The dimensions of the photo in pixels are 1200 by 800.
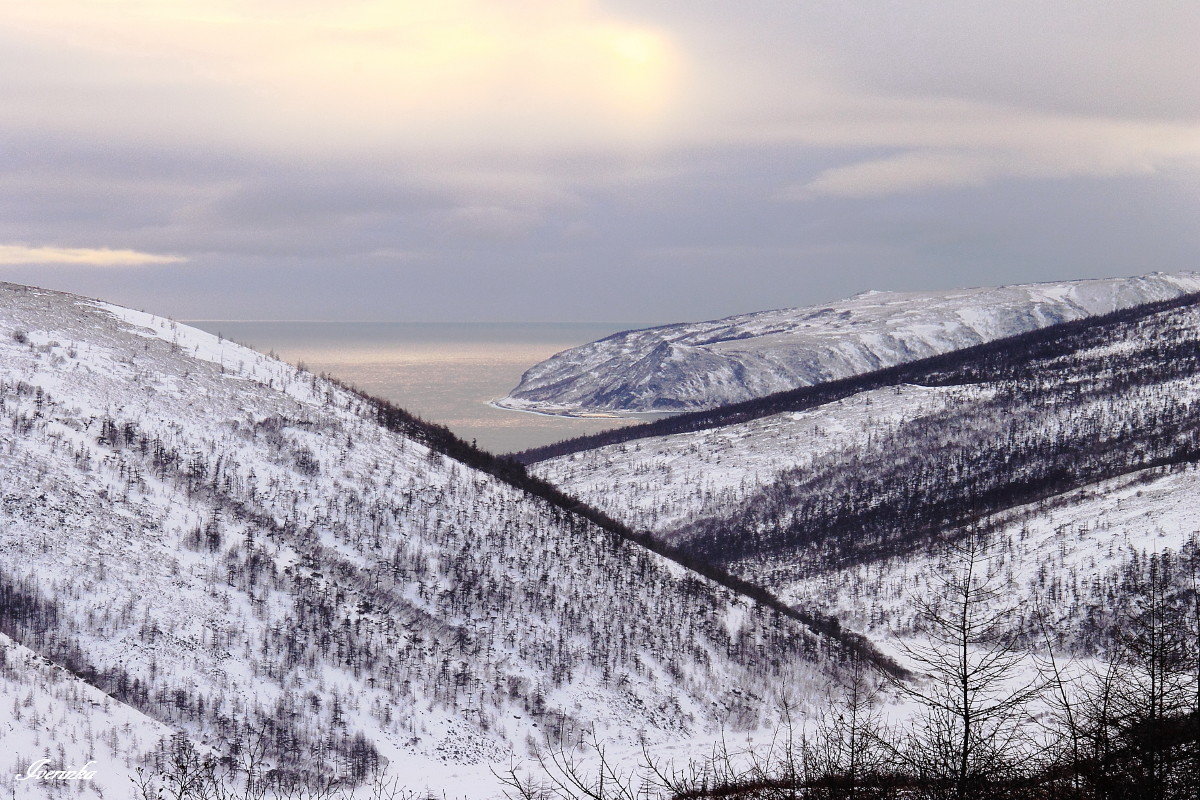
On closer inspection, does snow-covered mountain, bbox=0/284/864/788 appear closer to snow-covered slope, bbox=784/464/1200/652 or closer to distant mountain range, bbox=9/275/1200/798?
distant mountain range, bbox=9/275/1200/798

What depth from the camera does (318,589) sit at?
77.8m

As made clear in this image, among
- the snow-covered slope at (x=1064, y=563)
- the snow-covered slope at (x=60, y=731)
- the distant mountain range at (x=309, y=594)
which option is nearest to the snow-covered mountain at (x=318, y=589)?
the distant mountain range at (x=309, y=594)

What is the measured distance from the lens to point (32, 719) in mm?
50125

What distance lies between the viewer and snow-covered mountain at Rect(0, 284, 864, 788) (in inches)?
2559

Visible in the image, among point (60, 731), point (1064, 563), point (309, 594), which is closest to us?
point (60, 731)

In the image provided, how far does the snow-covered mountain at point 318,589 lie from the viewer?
2559 inches

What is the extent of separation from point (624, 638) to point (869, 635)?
2949 inches

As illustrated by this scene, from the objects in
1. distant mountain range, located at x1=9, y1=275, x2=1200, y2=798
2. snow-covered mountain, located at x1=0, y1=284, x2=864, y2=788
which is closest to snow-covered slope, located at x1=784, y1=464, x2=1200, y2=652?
distant mountain range, located at x1=9, y1=275, x2=1200, y2=798

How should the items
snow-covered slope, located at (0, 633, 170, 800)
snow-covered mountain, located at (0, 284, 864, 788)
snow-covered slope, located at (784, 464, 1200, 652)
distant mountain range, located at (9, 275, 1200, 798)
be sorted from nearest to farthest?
snow-covered slope, located at (0, 633, 170, 800)
distant mountain range, located at (9, 275, 1200, 798)
snow-covered mountain, located at (0, 284, 864, 788)
snow-covered slope, located at (784, 464, 1200, 652)

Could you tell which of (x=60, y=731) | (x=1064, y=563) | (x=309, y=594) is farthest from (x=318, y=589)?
(x=1064, y=563)

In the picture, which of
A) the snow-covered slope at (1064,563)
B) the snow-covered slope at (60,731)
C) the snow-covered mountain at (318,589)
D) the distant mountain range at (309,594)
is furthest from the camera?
the snow-covered slope at (1064,563)

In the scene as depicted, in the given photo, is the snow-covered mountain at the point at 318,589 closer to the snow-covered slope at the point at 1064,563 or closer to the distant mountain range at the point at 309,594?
the distant mountain range at the point at 309,594

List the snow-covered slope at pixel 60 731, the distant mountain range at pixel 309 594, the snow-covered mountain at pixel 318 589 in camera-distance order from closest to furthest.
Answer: the snow-covered slope at pixel 60 731, the distant mountain range at pixel 309 594, the snow-covered mountain at pixel 318 589

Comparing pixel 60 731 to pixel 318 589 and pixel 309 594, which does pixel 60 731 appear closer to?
pixel 309 594
